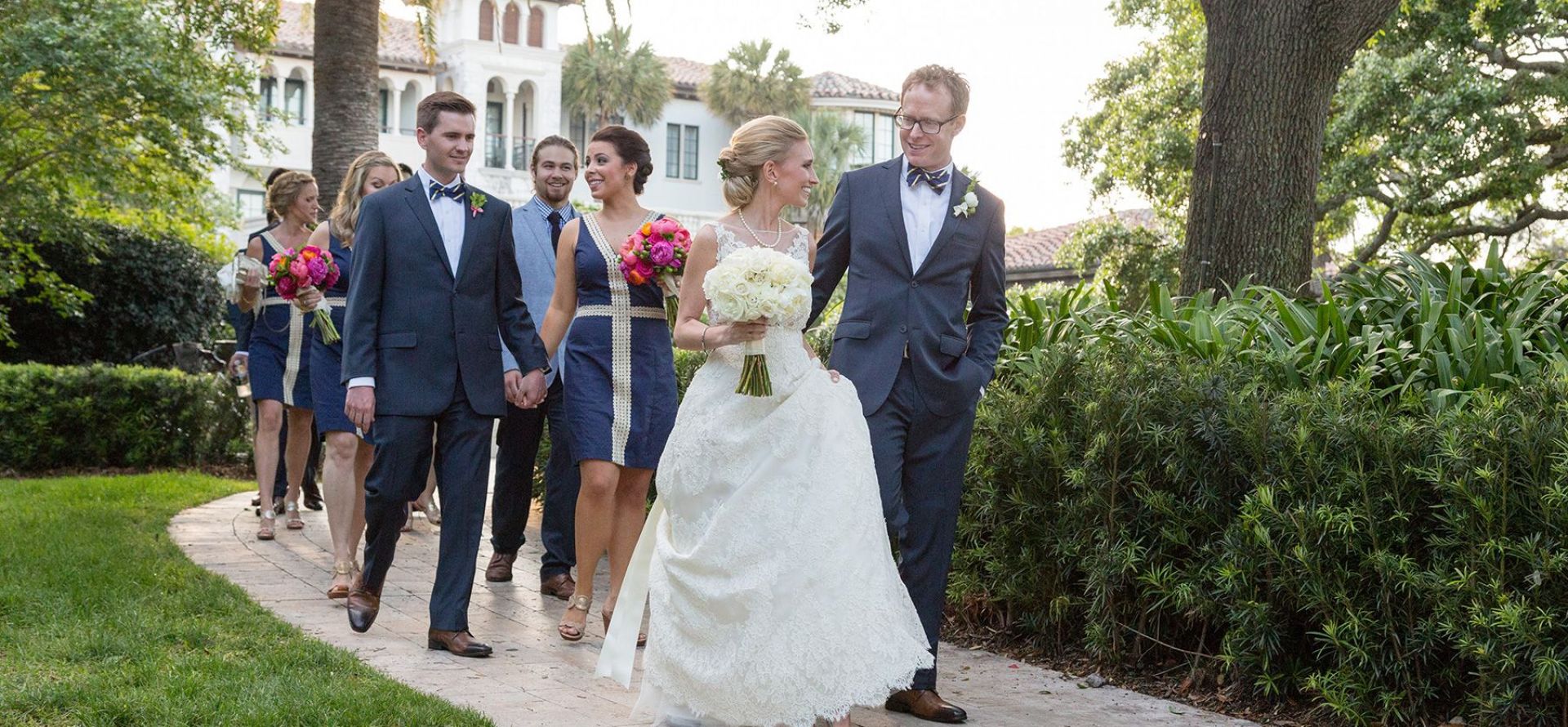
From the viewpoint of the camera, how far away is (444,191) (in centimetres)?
641

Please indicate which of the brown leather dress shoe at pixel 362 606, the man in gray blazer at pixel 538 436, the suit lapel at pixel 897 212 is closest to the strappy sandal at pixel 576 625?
the brown leather dress shoe at pixel 362 606

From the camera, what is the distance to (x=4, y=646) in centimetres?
584

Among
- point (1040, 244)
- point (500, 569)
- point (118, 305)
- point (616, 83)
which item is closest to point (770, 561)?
point (500, 569)

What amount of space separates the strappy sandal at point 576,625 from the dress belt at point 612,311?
49.0 inches

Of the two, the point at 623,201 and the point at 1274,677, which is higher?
the point at 623,201

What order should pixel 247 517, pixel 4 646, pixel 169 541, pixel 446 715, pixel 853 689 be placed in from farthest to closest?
pixel 247 517 < pixel 169 541 < pixel 4 646 < pixel 446 715 < pixel 853 689

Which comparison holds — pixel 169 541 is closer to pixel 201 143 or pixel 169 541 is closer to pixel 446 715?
pixel 446 715

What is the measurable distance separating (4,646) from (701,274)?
312 cm

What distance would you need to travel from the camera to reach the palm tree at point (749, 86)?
64688 millimetres

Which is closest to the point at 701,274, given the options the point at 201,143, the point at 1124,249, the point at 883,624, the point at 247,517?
the point at 883,624

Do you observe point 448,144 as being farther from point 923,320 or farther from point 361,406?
point 923,320

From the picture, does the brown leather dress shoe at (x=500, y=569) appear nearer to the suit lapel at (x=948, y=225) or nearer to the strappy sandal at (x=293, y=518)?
the strappy sandal at (x=293, y=518)

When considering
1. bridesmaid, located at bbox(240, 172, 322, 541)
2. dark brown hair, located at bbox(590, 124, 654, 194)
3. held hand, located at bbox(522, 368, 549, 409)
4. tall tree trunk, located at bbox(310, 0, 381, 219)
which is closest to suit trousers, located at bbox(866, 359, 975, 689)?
held hand, located at bbox(522, 368, 549, 409)

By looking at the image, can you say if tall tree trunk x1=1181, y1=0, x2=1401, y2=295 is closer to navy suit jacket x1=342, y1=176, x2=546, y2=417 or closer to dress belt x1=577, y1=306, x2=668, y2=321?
dress belt x1=577, y1=306, x2=668, y2=321
